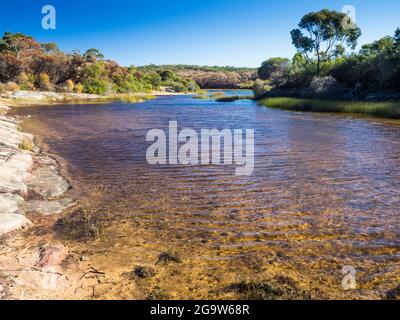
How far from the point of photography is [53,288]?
14.8 feet

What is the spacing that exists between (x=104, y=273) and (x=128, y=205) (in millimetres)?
3024

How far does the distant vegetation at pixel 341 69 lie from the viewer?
34.9 metres

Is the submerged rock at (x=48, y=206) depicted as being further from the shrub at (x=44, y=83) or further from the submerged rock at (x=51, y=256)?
the shrub at (x=44, y=83)

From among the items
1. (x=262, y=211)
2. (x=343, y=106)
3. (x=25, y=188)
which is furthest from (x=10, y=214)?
(x=343, y=106)

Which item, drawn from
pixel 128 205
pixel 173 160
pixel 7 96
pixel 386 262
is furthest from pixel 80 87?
pixel 386 262

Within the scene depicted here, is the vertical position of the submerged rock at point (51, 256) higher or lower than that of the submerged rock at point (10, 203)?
lower

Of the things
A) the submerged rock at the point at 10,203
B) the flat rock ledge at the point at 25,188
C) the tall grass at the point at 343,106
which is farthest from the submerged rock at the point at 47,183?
the tall grass at the point at 343,106

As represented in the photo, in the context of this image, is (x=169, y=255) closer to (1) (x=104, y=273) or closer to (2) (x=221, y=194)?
(1) (x=104, y=273)

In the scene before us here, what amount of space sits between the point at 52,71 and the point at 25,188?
67643mm

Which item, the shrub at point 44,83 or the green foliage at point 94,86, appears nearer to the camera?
the shrub at point 44,83

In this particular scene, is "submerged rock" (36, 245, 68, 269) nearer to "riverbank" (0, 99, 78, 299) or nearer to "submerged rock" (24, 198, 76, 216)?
"riverbank" (0, 99, 78, 299)

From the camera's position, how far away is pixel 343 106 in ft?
108

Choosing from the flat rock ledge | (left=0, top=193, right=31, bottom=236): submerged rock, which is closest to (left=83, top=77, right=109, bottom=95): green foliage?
the flat rock ledge
